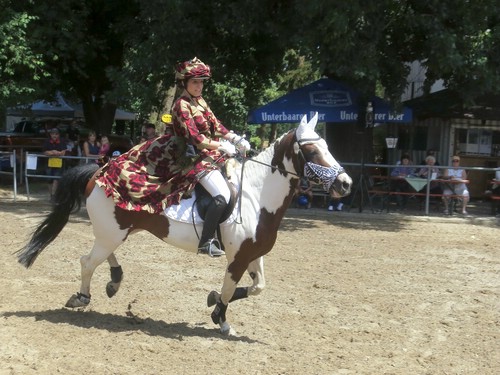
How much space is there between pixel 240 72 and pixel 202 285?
1071 centimetres

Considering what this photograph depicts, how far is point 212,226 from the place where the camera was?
20.8 feet

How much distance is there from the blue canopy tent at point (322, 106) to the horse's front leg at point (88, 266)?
423 inches

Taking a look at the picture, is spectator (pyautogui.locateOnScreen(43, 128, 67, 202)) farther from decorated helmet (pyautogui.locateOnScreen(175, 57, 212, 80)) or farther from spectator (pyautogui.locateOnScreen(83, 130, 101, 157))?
decorated helmet (pyautogui.locateOnScreen(175, 57, 212, 80))

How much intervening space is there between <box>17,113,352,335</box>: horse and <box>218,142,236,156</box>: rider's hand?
0.24 m

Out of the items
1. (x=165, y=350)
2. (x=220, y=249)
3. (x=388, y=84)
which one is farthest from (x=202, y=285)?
(x=388, y=84)

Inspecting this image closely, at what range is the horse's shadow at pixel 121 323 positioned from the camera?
21.0 feet

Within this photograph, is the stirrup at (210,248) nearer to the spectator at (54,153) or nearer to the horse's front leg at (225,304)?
the horse's front leg at (225,304)

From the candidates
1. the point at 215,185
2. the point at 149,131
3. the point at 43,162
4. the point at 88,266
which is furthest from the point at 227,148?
the point at 43,162

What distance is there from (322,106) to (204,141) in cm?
1133

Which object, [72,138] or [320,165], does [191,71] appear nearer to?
[320,165]

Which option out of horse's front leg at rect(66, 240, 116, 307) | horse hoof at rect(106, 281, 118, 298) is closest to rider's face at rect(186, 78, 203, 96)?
horse's front leg at rect(66, 240, 116, 307)

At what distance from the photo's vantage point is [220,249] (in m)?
6.46

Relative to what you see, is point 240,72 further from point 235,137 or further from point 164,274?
point 235,137

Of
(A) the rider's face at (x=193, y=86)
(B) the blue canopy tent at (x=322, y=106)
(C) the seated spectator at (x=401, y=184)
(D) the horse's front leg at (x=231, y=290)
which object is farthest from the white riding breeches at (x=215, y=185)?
(B) the blue canopy tent at (x=322, y=106)
